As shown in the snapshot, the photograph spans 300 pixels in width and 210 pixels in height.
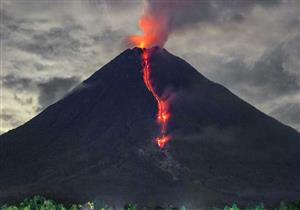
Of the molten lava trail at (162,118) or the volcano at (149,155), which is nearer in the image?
the volcano at (149,155)

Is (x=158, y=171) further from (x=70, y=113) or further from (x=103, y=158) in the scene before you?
(x=70, y=113)

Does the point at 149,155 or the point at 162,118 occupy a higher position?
the point at 162,118

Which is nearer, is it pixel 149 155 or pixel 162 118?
pixel 149 155

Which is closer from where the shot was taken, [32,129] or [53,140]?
[53,140]

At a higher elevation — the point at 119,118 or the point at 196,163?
the point at 119,118

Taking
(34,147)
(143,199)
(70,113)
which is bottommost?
(143,199)

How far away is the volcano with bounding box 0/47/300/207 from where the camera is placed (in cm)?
14550

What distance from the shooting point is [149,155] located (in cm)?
16125

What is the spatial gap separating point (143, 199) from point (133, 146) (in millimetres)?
29461

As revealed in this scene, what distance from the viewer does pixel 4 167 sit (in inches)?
7224

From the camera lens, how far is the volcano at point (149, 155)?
145500 millimetres

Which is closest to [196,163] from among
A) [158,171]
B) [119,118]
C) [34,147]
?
[158,171]

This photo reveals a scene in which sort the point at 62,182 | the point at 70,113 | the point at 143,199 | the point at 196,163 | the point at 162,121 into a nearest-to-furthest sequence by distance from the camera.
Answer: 1. the point at 143,199
2. the point at 62,182
3. the point at 196,163
4. the point at 162,121
5. the point at 70,113

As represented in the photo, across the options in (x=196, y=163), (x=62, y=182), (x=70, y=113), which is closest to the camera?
(x=62, y=182)
